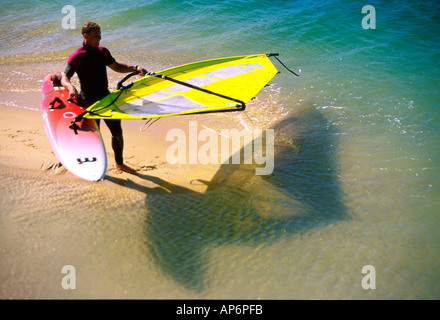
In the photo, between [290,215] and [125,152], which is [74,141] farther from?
[290,215]

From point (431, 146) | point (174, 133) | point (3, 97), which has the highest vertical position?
point (3, 97)

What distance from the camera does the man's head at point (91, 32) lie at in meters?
3.74

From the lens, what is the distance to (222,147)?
5.14 metres

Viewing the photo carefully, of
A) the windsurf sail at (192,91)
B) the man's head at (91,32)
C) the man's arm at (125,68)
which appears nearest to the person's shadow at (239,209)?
the windsurf sail at (192,91)

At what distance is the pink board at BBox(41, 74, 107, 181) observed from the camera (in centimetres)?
385

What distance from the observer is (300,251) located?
3.41 metres

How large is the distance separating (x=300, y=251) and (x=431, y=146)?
2917 mm

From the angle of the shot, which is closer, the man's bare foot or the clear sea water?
Result: the clear sea water

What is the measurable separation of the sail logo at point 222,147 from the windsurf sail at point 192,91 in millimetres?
820

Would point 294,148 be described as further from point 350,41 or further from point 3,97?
point 3,97

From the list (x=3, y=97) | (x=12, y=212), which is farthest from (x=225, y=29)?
(x=12, y=212)

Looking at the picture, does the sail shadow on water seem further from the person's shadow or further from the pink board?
Result: the pink board

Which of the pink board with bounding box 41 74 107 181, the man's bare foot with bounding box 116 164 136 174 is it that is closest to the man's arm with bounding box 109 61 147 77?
the pink board with bounding box 41 74 107 181

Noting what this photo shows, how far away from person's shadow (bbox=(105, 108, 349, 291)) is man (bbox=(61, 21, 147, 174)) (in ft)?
3.64
